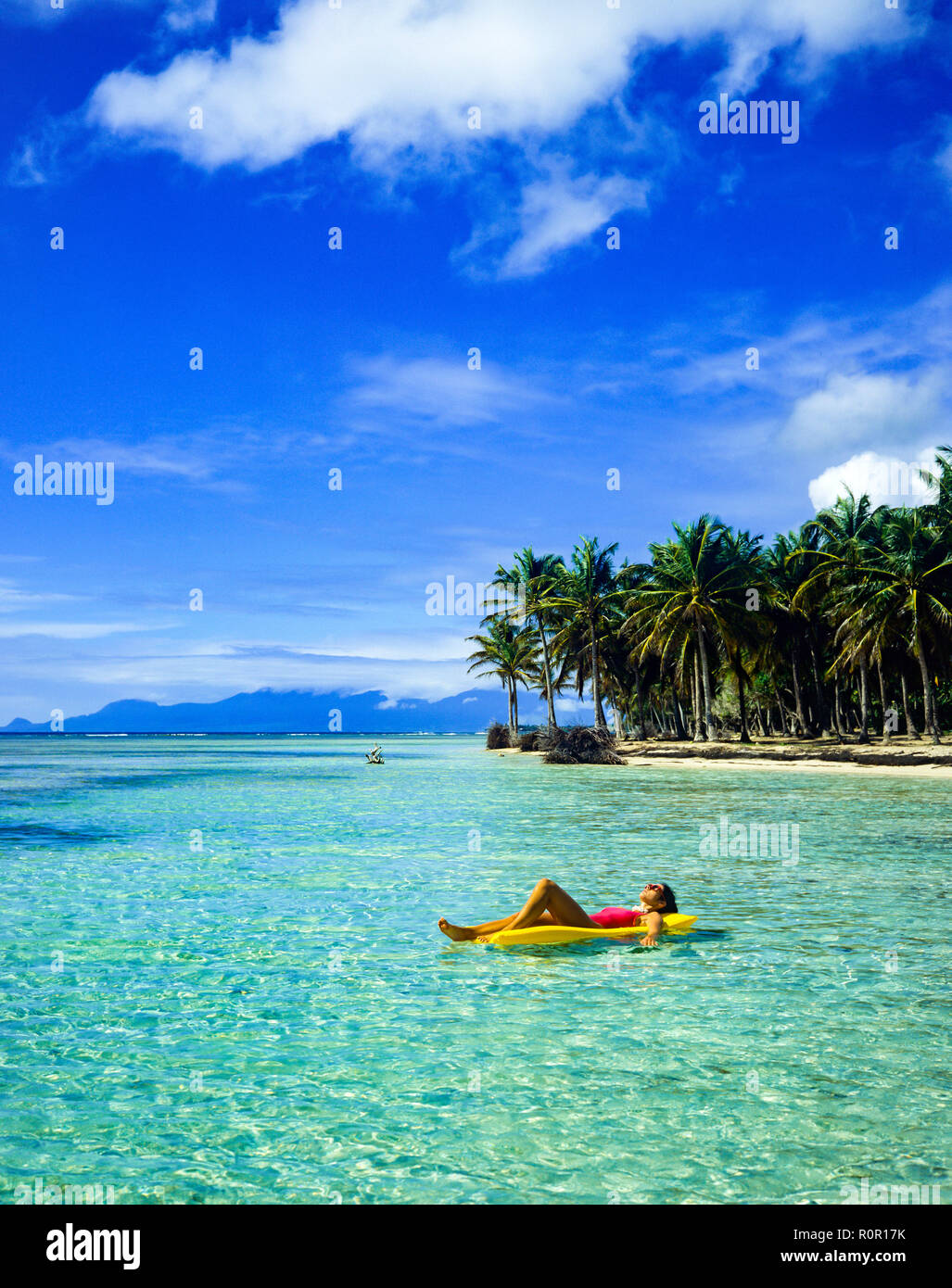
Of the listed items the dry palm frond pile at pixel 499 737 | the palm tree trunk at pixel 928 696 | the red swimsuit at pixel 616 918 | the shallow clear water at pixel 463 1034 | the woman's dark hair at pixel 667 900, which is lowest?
the dry palm frond pile at pixel 499 737

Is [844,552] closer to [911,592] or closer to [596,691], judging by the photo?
[911,592]

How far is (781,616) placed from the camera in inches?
2258

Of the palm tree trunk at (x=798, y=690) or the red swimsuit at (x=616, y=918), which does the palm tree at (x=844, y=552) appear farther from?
the red swimsuit at (x=616, y=918)

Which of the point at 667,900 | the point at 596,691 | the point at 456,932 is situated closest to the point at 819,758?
the point at 596,691

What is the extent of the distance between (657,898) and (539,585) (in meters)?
60.7

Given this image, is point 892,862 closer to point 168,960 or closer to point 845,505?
point 168,960

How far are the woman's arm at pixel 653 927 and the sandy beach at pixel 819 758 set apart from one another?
29.1m

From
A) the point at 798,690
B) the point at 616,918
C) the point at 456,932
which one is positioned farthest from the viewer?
the point at 798,690

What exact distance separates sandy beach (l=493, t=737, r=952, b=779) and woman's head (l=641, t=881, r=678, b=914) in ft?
94.1

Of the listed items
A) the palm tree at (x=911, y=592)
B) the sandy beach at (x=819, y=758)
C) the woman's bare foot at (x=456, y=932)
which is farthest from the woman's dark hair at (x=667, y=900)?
the palm tree at (x=911, y=592)

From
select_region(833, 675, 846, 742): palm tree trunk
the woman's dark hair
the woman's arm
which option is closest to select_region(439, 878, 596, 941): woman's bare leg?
the woman's arm

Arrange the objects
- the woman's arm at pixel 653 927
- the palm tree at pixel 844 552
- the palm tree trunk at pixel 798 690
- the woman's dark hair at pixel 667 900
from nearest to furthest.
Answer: the woman's arm at pixel 653 927 → the woman's dark hair at pixel 667 900 → the palm tree at pixel 844 552 → the palm tree trunk at pixel 798 690

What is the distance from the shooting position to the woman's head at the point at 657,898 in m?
9.68

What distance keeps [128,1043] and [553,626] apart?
64662mm
